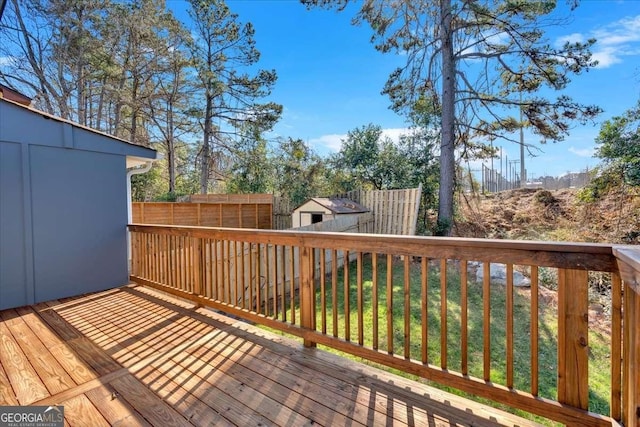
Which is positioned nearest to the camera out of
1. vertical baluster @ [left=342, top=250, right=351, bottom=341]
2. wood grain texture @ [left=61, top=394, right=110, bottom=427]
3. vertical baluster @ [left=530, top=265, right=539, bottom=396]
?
vertical baluster @ [left=530, top=265, right=539, bottom=396]

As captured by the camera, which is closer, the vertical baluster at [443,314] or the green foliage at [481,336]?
the vertical baluster at [443,314]

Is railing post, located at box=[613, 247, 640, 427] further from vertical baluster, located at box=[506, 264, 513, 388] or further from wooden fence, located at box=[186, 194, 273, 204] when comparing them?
wooden fence, located at box=[186, 194, 273, 204]

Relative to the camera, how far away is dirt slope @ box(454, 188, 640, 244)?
6.40 meters

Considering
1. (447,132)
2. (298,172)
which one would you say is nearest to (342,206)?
(447,132)

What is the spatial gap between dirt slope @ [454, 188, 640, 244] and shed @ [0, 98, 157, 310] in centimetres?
832

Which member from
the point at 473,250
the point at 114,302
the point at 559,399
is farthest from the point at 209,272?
the point at 559,399

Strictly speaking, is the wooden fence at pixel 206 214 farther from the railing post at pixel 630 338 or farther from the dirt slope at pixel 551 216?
the railing post at pixel 630 338

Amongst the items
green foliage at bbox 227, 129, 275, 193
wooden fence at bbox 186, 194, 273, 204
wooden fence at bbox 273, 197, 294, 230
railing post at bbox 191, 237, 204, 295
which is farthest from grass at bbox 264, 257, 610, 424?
green foliage at bbox 227, 129, 275, 193

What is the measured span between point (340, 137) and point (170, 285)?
29.9 feet

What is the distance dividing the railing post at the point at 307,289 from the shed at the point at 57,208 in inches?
125

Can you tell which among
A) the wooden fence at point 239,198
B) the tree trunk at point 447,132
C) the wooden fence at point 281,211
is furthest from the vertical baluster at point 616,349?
the wooden fence at point 239,198

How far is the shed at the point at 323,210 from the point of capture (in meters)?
7.91

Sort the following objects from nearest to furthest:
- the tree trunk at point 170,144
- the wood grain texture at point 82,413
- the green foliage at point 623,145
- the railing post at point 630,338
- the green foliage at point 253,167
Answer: the railing post at point 630,338, the wood grain texture at point 82,413, the green foliage at point 623,145, the tree trunk at point 170,144, the green foliage at point 253,167

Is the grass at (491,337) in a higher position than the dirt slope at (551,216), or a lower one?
lower
